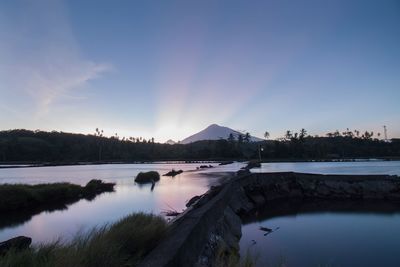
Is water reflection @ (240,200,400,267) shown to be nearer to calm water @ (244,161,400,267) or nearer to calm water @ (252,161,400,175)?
calm water @ (244,161,400,267)

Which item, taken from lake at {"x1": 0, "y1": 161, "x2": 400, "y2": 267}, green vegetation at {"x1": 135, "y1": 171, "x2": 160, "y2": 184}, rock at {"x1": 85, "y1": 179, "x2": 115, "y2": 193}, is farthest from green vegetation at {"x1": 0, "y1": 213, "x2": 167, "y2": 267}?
green vegetation at {"x1": 135, "y1": 171, "x2": 160, "y2": 184}

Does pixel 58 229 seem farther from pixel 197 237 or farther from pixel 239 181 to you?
pixel 239 181

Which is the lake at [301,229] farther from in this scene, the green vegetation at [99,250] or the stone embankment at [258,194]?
the green vegetation at [99,250]

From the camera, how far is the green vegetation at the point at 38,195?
2098 cm

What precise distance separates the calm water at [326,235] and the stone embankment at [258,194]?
3.29 feet

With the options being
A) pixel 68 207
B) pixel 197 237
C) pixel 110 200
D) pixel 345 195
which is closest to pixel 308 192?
pixel 345 195

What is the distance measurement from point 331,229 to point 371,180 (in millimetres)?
11271

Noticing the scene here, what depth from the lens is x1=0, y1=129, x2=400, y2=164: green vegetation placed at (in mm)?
140625

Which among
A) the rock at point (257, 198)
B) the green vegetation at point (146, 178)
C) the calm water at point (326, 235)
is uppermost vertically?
the green vegetation at point (146, 178)

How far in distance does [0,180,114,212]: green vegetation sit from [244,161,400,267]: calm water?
45.8 ft

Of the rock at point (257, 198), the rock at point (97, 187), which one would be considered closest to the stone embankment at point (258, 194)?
the rock at point (257, 198)

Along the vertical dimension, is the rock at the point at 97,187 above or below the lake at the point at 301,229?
above

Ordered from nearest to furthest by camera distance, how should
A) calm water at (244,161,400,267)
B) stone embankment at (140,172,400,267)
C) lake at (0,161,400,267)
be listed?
1. stone embankment at (140,172,400,267)
2. calm water at (244,161,400,267)
3. lake at (0,161,400,267)

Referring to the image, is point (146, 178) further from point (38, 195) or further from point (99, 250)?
point (99, 250)
